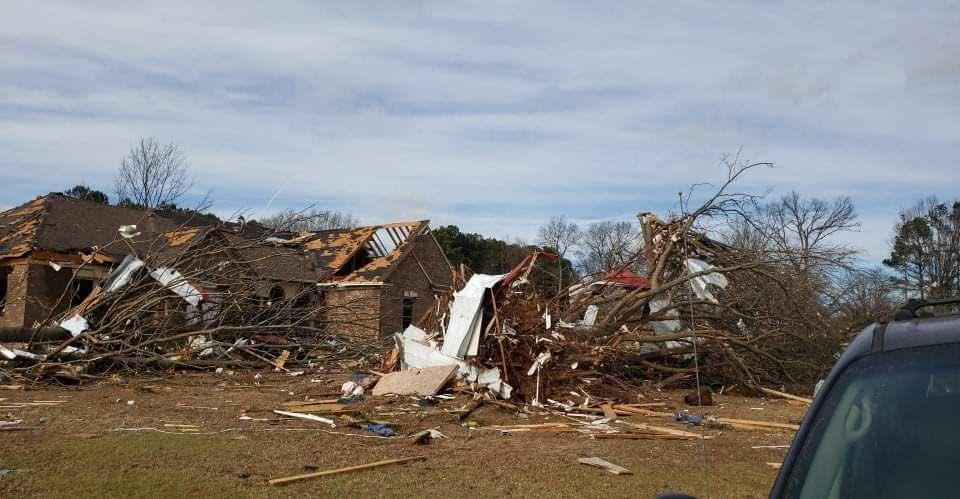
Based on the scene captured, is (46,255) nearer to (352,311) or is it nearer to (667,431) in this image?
(352,311)

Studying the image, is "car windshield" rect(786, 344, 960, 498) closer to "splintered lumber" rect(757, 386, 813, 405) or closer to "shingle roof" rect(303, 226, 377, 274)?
"splintered lumber" rect(757, 386, 813, 405)

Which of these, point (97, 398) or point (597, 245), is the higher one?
point (597, 245)

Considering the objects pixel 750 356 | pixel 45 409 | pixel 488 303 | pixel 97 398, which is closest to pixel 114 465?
pixel 45 409

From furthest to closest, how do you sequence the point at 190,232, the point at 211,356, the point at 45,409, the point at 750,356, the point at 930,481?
the point at 190,232 → the point at 211,356 → the point at 750,356 → the point at 45,409 → the point at 930,481

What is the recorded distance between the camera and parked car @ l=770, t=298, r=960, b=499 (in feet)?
7.28

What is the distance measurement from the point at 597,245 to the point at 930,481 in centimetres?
5119

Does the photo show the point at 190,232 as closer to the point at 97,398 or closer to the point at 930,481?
the point at 97,398

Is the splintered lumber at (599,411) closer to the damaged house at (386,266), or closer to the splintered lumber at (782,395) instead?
the splintered lumber at (782,395)

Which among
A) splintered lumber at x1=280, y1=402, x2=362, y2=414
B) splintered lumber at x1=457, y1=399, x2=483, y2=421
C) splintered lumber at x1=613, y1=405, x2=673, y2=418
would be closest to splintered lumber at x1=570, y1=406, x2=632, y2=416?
splintered lumber at x1=613, y1=405, x2=673, y2=418

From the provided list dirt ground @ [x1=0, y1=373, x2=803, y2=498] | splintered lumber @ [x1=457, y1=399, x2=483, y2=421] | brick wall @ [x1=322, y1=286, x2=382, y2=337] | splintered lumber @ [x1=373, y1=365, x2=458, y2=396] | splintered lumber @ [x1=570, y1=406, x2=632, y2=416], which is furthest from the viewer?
brick wall @ [x1=322, y1=286, x2=382, y2=337]

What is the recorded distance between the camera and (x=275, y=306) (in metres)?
18.9

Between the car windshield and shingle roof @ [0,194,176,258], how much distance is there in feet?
76.2

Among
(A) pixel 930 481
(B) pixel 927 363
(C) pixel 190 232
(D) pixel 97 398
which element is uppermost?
(C) pixel 190 232

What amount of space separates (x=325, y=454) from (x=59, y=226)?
20865mm
